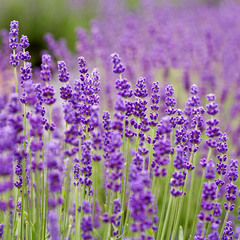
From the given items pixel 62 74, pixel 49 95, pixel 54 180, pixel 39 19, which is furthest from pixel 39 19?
pixel 54 180

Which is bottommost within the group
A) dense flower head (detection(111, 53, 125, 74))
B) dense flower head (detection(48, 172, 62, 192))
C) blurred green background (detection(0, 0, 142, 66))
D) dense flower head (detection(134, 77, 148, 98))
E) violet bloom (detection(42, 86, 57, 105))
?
dense flower head (detection(48, 172, 62, 192))

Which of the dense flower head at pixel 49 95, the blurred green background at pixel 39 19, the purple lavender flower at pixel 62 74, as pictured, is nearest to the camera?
the dense flower head at pixel 49 95

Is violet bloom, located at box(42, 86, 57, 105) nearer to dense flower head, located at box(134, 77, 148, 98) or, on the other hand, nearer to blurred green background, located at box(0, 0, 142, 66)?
dense flower head, located at box(134, 77, 148, 98)

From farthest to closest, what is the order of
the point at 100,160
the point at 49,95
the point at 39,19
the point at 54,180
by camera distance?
the point at 39,19 < the point at 100,160 < the point at 49,95 < the point at 54,180

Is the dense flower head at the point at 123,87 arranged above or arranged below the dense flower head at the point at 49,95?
above

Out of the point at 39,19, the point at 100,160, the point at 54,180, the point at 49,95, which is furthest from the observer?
the point at 39,19

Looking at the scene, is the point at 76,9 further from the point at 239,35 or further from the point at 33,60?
the point at 239,35

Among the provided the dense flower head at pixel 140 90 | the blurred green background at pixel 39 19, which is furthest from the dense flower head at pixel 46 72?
the blurred green background at pixel 39 19

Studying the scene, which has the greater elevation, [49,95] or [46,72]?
[46,72]

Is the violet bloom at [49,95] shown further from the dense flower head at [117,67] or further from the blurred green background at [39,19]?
the blurred green background at [39,19]

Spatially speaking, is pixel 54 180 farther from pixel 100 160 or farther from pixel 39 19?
pixel 39 19

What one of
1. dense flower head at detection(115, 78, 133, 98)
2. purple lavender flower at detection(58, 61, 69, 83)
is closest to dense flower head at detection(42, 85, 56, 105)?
purple lavender flower at detection(58, 61, 69, 83)

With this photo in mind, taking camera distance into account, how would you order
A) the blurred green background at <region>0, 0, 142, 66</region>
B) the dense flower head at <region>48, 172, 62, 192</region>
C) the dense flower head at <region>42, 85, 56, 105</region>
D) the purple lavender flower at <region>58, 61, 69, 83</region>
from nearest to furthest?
the dense flower head at <region>48, 172, 62, 192</region> → the dense flower head at <region>42, 85, 56, 105</region> → the purple lavender flower at <region>58, 61, 69, 83</region> → the blurred green background at <region>0, 0, 142, 66</region>
